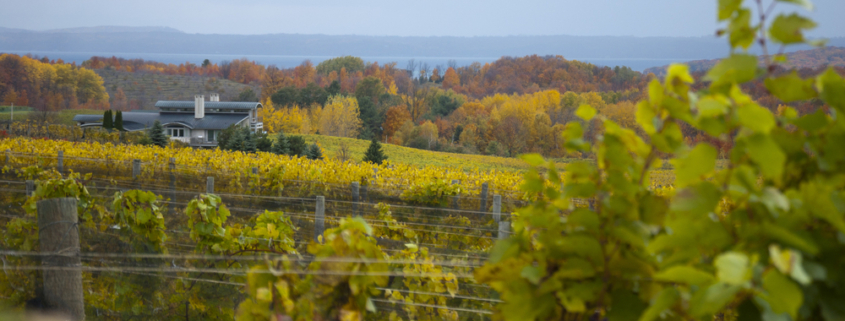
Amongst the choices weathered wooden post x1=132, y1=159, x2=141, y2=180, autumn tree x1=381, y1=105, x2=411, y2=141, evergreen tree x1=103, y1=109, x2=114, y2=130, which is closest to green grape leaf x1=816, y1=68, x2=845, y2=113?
weathered wooden post x1=132, y1=159, x2=141, y2=180

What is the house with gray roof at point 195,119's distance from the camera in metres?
35.9

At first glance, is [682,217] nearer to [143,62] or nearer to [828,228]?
[828,228]

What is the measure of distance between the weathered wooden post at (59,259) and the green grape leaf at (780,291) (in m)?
2.46

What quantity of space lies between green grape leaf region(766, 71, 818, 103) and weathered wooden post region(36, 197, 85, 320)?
2472mm

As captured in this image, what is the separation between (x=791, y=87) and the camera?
24.1 inches

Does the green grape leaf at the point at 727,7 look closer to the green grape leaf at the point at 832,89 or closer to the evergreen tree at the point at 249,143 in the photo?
the green grape leaf at the point at 832,89

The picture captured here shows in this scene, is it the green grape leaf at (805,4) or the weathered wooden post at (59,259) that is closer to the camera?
the green grape leaf at (805,4)

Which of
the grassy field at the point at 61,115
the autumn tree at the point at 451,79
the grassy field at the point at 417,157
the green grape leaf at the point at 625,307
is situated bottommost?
the grassy field at the point at 417,157

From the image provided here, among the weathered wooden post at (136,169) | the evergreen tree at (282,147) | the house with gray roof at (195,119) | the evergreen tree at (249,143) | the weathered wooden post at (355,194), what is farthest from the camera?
the house with gray roof at (195,119)

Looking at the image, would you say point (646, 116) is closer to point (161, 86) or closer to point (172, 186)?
point (172, 186)

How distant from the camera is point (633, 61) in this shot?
16312 centimetres

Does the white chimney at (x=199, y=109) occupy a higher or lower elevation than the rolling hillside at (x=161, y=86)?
lower

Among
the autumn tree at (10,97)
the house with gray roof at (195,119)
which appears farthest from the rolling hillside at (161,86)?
the house with gray roof at (195,119)

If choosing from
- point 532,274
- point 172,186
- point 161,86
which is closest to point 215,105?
point 172,186
